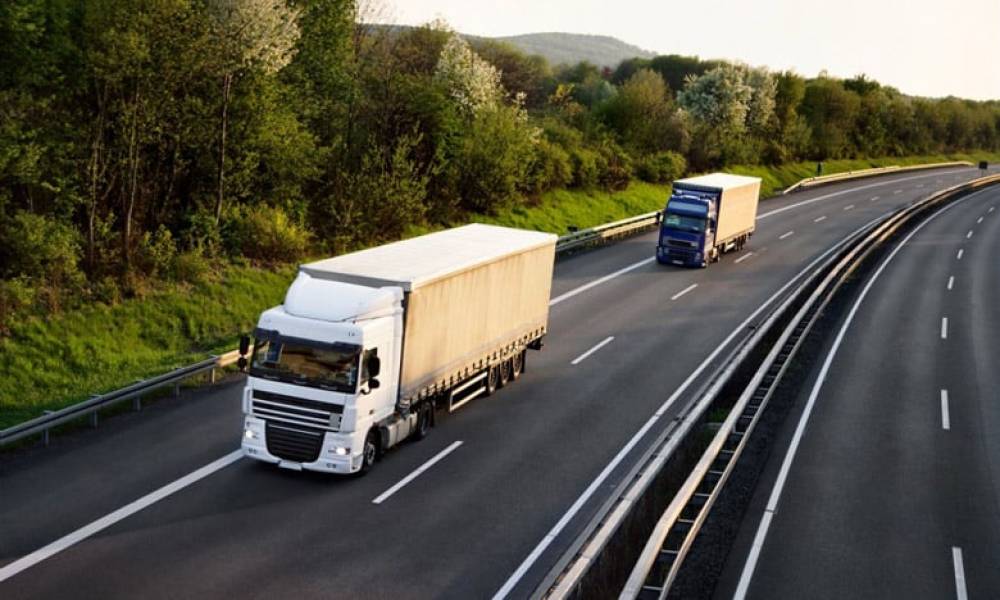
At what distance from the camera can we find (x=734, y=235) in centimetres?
4725

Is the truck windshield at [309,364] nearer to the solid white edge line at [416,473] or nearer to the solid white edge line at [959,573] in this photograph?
the solid white edge line at [416,473]

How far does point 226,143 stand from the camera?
3359 cm

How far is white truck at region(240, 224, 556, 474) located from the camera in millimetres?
17922

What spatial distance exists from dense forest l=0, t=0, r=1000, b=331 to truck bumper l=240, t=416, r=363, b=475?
9733 millimetres

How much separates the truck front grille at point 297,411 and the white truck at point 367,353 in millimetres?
17

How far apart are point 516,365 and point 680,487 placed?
25.7 feet

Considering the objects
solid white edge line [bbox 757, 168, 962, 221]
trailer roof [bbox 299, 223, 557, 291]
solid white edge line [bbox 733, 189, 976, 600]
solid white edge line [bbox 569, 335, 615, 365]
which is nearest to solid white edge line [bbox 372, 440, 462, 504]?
trailer roof [bbox 299, 223, 557, 291]

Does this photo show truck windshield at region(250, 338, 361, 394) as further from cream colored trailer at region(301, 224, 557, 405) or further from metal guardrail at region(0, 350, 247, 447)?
metal guardrail at region(0, 350, 247, 447)

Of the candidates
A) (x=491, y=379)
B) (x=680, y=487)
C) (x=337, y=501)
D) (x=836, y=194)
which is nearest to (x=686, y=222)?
(x=491, y=379)

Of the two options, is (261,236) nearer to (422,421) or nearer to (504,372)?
(504,372)

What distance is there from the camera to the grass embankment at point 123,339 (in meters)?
22.8

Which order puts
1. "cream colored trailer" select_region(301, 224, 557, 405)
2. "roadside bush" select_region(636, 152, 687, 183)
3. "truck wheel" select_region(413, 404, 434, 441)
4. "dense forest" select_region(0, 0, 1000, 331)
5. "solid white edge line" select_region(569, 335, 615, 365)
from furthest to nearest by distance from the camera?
1. "roadside bush" select_region(636, 152, 687, 183)
2. "solid white edge line" select_region(569, 335, 615, 365)
3. "dense forest" select_region(0, 0, 1000, 331)
4. "truck wheel" select_region(413, 404, 434, 441)
5. "cream colored trailer" select_region(301, 224, 557, 405)

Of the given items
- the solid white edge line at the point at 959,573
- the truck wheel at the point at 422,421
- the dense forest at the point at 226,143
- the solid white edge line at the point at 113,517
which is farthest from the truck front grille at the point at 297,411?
the solid white edge line at the point at 959,573

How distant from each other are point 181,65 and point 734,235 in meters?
26.9
